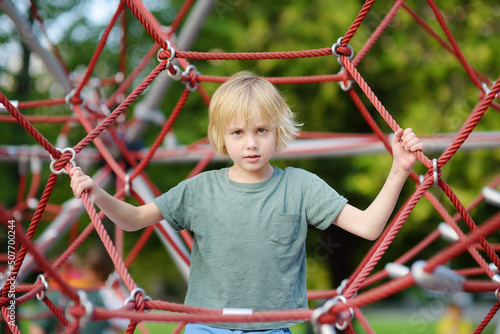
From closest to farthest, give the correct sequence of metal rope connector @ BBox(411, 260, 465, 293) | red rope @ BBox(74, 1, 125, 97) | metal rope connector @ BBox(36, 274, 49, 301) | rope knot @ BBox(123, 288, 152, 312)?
metal rope connector @ BBox(411, 260, 465, 293)
rope knot @ BBox(123, 288, 152, 312)
metal rope connector @ BBox(36, 274, 49, 301)
red rope @ BBox(74, 1, 125, 97)

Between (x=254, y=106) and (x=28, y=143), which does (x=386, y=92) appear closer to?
(x=28, y=143)

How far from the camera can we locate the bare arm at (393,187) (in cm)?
102

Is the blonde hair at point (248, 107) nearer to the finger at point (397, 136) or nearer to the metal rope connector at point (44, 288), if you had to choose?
the finger at point (397, 136)

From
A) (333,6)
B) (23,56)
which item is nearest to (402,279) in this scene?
(333,6)

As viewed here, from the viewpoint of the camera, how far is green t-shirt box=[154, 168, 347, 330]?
1064mm

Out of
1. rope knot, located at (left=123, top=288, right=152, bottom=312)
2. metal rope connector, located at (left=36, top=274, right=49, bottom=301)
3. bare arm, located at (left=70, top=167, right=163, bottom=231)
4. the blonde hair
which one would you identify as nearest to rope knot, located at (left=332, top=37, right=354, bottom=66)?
the blonde hair

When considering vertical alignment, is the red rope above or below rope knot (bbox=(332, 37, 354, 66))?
above

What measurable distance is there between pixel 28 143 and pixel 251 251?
453 centimetres

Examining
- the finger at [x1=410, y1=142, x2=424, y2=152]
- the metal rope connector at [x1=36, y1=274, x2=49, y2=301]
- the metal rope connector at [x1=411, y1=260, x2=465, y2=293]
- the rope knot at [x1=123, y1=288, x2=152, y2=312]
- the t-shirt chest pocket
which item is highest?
the metal rope connector at [x1=36, y1=274, x2=49, y2=301]

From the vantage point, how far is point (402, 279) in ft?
2.44

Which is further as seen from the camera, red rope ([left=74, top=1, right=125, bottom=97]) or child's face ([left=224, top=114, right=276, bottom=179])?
red rope ([left=74, top=1, right=125, bottom=97])

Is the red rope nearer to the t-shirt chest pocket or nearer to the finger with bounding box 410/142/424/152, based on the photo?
the t-shirt chest pocket

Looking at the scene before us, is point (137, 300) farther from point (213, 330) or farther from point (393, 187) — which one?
point (393, 187)

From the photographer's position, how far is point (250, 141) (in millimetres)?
1059
